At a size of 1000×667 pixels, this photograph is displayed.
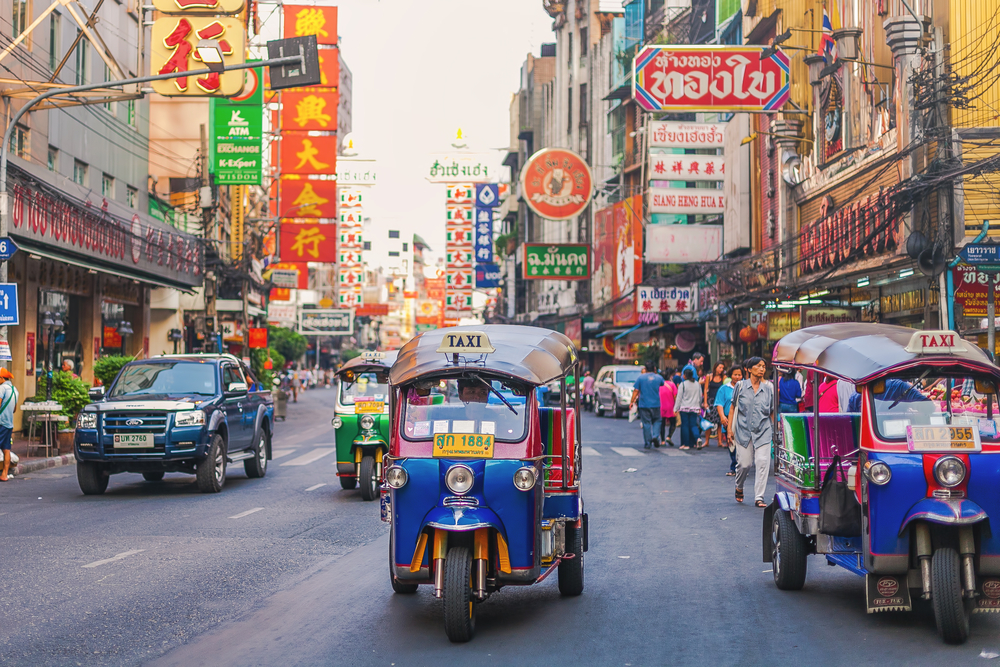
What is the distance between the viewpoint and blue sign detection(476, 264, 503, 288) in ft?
302

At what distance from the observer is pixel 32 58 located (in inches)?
995

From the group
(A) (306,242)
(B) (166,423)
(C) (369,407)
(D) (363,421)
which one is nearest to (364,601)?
(D) (363,421)

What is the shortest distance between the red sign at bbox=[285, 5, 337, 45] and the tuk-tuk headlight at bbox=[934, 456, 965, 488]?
127 ft

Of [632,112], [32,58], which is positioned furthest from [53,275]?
[632,112]

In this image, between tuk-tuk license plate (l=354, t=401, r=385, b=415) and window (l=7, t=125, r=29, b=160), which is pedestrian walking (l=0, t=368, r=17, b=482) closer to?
tuk-tuk license plate (l=354, t=401, r=385, b=415)

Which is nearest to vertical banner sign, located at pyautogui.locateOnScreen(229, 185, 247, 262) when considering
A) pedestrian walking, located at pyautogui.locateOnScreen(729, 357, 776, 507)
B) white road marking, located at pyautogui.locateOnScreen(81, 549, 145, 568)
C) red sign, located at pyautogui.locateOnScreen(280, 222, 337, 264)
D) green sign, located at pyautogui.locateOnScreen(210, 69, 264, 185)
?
red sign, located at pyautogui.locateOnScreen(280, 222, 337, 264)

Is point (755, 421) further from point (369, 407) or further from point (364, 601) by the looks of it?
point (364, 601)

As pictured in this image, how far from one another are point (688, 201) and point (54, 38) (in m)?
21.7

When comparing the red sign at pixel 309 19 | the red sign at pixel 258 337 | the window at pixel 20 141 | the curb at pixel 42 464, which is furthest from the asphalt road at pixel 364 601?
the red sign at pixel 258 337

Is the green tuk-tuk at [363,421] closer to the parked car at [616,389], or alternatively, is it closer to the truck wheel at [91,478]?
the truck wheel at [91,478]

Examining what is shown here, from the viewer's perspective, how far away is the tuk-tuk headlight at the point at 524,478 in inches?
281

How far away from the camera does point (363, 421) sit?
48.1 feet

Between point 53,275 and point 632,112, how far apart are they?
134 feet

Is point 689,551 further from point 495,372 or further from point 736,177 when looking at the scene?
point 736,177
